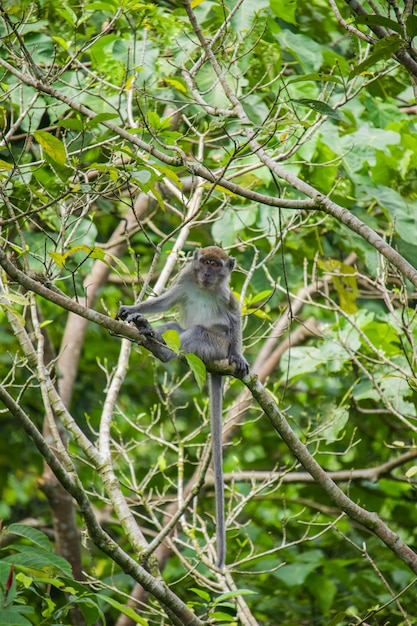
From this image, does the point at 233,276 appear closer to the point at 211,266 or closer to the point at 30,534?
the point at 211,266

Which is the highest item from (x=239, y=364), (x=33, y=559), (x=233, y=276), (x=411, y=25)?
(x=233, y=276)

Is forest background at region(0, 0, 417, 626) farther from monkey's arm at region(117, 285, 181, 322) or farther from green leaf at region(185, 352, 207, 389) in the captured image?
green leaf at region(185, 352, 207, 389)

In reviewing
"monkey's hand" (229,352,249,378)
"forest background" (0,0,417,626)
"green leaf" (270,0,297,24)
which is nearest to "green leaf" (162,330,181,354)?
"forest background" (0,0,417,626)

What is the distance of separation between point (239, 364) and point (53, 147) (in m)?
2.48

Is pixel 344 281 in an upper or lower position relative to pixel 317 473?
upper

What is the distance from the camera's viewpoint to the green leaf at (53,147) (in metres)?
4.14

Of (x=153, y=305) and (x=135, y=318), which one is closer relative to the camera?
(x=135, y=318)

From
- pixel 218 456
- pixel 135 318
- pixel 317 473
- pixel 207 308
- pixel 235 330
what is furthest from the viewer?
pixel 207 308

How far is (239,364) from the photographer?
6113 millimetres

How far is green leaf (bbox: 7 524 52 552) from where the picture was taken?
14.0 feet

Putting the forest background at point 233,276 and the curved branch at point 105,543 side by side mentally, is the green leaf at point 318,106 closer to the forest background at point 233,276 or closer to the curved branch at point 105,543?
the forest background at point 233,276

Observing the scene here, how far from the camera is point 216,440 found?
233 inches

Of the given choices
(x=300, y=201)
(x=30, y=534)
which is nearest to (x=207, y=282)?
(x=300, y=201)

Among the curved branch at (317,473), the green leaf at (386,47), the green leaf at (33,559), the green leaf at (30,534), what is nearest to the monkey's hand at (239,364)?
the curved branch at (317,473)
